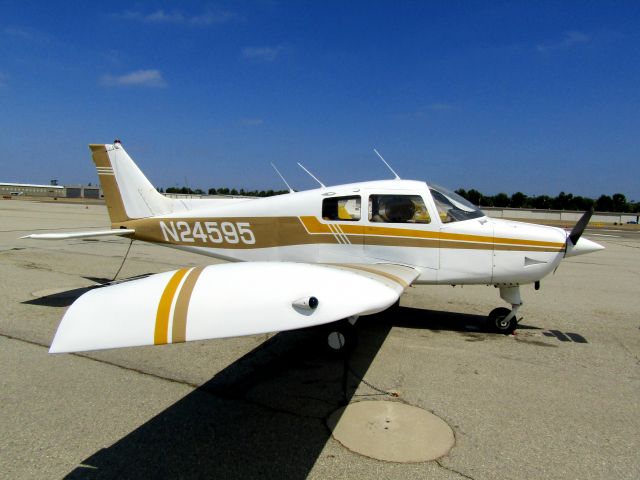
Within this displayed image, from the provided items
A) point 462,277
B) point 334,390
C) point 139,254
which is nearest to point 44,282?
point 139,254

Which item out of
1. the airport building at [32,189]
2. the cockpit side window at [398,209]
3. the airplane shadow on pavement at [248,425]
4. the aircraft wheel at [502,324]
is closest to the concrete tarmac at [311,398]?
the airplane shadow on pavement at [248,425]

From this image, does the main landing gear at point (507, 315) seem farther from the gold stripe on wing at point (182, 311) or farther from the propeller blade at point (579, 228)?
the gold stripe on wing at point (182, 311)

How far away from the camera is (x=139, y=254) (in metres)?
13.8

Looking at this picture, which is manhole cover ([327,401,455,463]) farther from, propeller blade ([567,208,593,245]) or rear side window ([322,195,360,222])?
propeller blade ([567,208,593,245])

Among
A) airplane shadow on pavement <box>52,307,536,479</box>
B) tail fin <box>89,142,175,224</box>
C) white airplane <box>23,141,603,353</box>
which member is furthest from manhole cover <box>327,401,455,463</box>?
tail fin <box>89,142,175,224</box>

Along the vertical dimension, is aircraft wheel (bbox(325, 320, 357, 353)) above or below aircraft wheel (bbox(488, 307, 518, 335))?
above

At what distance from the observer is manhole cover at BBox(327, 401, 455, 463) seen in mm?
3252

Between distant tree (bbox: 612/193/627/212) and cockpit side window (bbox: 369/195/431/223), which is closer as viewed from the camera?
cockpit side window (bbox: 369/195/431/223)

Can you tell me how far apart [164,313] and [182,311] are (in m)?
0.12

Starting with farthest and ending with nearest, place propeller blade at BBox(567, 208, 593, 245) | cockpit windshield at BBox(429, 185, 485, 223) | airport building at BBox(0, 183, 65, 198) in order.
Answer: airport building at BBox(0, 183, 65, 198) < cockpit windshield at BBox(429, 185, 485, 223) < propeller blade at BBox(567, 208, 593, 245)

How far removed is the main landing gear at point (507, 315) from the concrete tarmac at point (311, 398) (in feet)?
0.64

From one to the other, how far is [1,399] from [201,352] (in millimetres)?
2001

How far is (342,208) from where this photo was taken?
20.7ft

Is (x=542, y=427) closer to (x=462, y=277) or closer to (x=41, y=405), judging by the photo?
(x=462, y=277)
